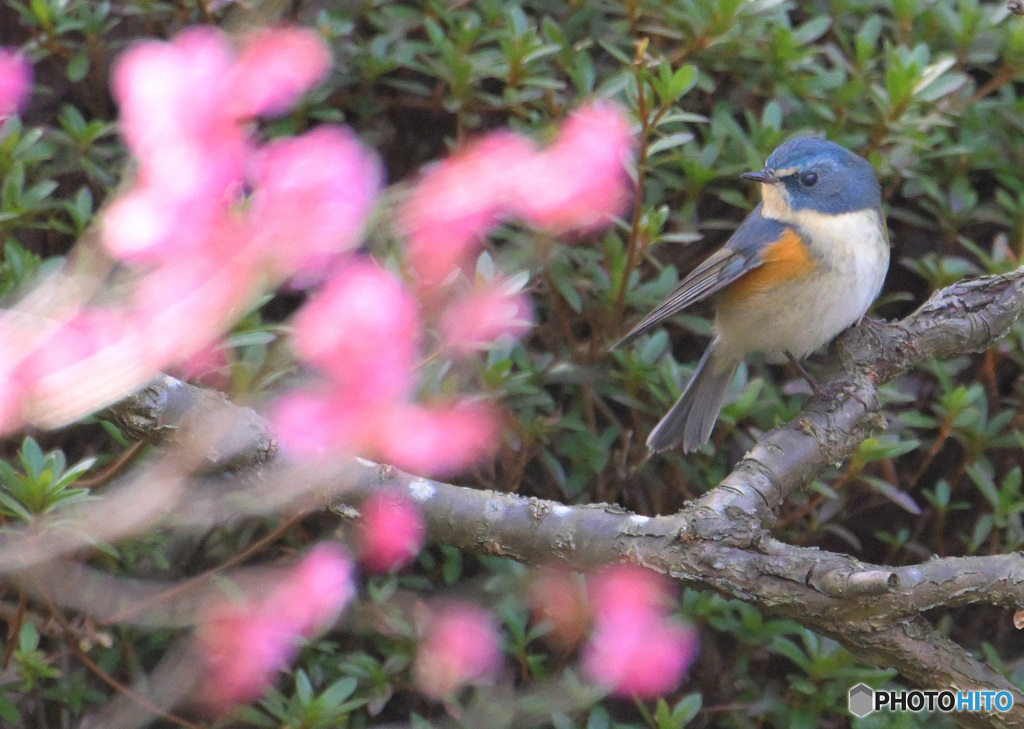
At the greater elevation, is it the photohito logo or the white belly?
the white belly

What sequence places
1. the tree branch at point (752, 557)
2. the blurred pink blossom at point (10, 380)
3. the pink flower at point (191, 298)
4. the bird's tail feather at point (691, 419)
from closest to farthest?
1. the pink flower at point (191, 298)
2. the blurred pink blossom at point (10, 380)
3. the tree branch at point (752, 557)
4. the bird's tail feather at point (691, 419)

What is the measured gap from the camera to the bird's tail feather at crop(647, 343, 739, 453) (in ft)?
9.49

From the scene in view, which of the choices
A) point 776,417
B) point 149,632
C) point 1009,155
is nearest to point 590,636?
point 776,417

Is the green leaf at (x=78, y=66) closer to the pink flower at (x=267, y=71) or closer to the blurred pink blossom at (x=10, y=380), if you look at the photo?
Result: the pink flower at (x=267, y=71)

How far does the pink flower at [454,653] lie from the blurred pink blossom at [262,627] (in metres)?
0.29

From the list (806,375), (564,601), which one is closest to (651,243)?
(806,375)

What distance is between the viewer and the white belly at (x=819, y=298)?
10.5 ft

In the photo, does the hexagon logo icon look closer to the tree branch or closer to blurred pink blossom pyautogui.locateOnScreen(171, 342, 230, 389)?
the tree branch

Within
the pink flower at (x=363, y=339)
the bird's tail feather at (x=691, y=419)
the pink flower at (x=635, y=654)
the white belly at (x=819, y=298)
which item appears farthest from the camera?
the white belly at (x=819, y=298)

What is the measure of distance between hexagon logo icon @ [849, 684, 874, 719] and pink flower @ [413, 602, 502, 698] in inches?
34.4

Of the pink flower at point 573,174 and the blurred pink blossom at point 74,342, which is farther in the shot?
the pink flower at point 573,174

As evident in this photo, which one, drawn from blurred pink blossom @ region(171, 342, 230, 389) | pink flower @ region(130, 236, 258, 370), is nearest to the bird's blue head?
blurred pink blossom @ region(171, 342, 230, 389)

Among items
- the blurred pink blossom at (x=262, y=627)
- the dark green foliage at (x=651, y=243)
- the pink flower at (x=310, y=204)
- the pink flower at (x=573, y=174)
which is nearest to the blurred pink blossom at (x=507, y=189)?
the pink flower at (x=573, y=174)

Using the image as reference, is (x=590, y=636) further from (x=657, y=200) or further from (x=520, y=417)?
(x=657, y=200)
